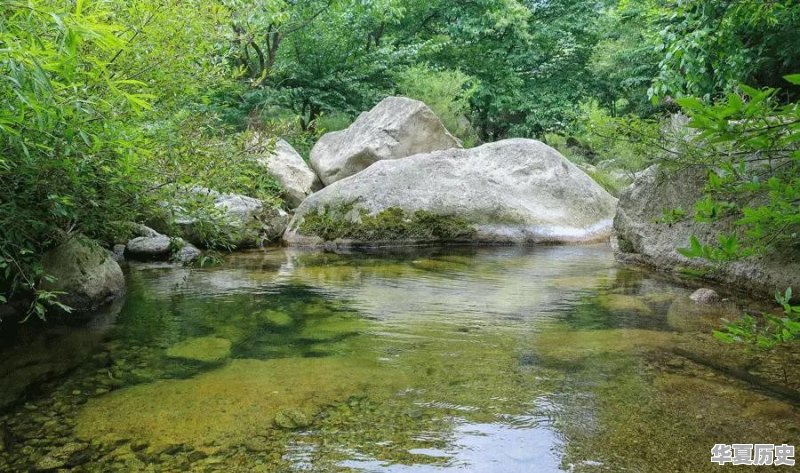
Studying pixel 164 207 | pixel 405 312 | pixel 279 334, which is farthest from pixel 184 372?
pixel 405 312

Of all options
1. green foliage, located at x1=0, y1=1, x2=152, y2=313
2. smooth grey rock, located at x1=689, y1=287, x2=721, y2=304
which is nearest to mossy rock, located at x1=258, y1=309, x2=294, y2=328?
green foliage, located at x1=0, y1=1, x2=152, y2=313

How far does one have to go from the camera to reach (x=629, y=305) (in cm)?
636

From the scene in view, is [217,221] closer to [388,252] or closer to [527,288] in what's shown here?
[527,288]

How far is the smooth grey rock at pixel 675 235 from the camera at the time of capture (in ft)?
20.4

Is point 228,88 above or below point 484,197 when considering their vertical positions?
above

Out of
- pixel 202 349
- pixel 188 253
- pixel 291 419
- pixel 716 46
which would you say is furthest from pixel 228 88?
pixel 291 419

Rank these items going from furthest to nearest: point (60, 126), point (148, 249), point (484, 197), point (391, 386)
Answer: point (484, 197)
point (148, 249)
point (391, 386)
point (60, 126)

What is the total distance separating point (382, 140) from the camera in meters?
14.1

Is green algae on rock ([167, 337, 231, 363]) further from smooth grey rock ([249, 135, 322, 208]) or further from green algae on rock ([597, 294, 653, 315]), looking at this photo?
smooth grey rock ([249, 135, 322, 208])

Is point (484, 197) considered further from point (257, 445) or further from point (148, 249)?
point (257, 445)

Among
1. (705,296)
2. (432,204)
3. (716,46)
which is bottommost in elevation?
(705,296)

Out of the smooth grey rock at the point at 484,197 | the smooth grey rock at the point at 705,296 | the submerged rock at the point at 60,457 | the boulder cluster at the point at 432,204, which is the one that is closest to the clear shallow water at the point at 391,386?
the submerged rock at the point at 60,457

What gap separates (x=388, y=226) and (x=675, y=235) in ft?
16.7

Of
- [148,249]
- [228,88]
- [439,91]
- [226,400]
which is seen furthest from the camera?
[439,91]
